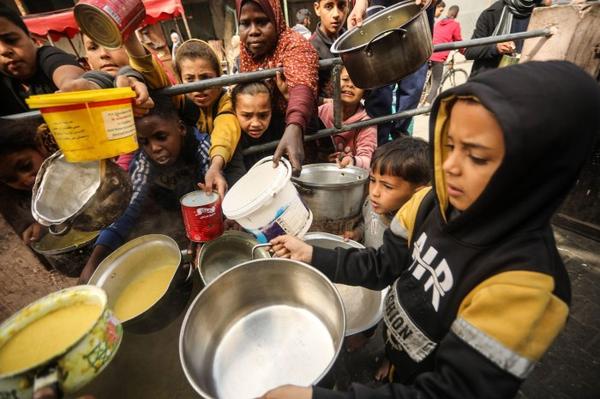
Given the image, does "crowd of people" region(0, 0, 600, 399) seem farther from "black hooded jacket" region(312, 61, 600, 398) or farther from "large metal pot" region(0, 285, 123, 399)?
"large metal pot" region(0, 285, 123, 399)

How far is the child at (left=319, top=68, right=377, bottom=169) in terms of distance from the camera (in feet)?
8.67

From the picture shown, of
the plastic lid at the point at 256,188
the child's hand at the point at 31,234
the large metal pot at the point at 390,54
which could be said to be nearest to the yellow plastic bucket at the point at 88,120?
the plastic lid at the point at 256,188

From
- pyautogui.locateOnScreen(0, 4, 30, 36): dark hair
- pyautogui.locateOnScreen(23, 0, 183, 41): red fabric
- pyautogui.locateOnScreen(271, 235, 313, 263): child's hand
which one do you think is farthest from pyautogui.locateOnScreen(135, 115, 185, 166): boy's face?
pyautogui.locateOnScreen(23, 0, 183, 41): red fabric

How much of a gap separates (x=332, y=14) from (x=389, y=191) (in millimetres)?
2246

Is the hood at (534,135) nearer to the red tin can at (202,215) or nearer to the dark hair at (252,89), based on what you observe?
the red tin can at (202,215)

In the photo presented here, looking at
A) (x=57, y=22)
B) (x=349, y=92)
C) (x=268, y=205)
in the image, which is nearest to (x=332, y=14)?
(x=349, y=92)

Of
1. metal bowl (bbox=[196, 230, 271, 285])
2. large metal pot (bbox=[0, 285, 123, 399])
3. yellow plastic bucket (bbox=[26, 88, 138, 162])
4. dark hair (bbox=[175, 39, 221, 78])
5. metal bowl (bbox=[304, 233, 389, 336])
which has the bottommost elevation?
metal bowl (bbox=[304, 233, 389, 336])

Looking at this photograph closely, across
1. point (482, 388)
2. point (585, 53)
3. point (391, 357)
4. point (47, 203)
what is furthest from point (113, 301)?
point (585, 53)

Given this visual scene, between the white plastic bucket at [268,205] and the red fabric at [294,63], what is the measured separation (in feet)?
1.50

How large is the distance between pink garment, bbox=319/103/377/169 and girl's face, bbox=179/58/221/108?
105cm

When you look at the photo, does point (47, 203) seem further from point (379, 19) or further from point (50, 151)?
point (379, 19)

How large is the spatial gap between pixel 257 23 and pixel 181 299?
78.6 inches

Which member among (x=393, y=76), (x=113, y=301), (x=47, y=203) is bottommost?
(x=113, y=301)

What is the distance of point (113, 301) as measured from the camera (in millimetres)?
1728
